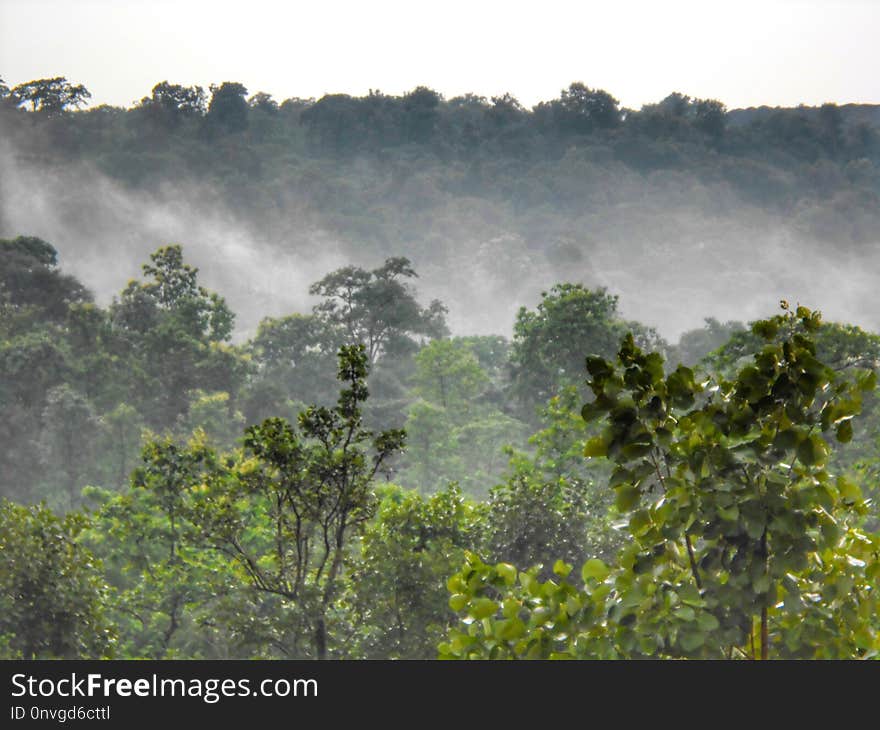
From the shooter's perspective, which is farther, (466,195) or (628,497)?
(466,195)

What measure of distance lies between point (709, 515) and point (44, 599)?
1042 centimetres

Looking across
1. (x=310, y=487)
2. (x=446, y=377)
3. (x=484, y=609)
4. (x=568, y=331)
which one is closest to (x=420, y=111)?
(x=446, y=377)

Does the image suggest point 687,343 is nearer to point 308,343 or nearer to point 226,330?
point 308,343

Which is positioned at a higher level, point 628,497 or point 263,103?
point 263,103

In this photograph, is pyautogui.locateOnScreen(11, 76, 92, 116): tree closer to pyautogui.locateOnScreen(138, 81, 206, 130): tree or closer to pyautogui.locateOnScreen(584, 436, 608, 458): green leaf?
pyautogui.locateOnScreen(138, 81, 206, 130): tree

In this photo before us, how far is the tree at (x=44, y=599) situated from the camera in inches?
484

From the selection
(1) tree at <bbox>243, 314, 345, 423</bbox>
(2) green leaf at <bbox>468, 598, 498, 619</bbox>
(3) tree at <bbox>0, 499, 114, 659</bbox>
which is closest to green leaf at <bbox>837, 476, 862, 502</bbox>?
(2) green leaf at <bbox>468, 598, 498, 619</bbox>

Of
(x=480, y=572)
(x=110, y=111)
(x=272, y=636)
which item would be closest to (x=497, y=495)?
(x=272, y=636)

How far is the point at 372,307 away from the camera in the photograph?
63188mm

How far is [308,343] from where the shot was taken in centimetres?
6169

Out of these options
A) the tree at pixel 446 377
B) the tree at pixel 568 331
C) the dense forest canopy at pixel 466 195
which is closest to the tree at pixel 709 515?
the tree at pixel 568 331

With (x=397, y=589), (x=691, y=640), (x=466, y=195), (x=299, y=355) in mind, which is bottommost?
(x=691, y=640)

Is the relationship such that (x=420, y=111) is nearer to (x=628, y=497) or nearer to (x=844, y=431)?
(x=628, y=497)
